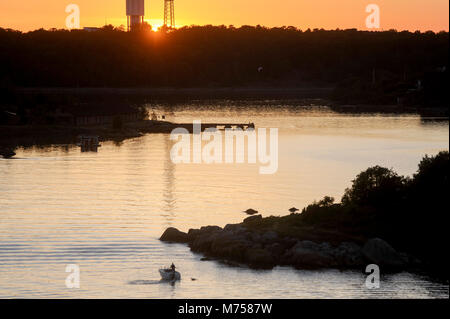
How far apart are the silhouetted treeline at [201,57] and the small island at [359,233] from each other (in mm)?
114105

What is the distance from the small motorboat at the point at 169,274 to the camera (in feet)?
102

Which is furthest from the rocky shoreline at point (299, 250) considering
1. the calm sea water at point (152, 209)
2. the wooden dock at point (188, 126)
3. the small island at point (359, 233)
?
the wooden dock at point (188, 126)

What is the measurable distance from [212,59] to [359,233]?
505ft

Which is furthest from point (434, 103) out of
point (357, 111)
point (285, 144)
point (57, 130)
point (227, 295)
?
point (227, 295)

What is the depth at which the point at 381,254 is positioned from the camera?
109ft

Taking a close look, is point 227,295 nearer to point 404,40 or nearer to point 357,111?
point 357,111

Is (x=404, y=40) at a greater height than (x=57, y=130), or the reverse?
(x=404, y=40)

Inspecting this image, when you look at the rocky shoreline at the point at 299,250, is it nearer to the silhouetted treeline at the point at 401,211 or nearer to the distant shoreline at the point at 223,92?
the silhouetted treeline at the point at 401,211

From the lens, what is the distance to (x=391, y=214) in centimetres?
3600

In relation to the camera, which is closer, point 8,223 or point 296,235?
point 296,235

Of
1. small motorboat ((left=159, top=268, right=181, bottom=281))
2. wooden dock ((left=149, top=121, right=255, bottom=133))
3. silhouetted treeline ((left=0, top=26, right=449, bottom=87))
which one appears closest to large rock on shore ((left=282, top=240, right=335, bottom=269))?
small motorboat ((left=159, top=268, right=181, bottom=281))

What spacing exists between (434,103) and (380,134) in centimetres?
3633

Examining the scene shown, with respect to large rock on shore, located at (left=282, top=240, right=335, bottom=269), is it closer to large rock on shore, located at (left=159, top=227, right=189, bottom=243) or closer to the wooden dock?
large rock on shore, located at (left=159, top=227, right=189, bottom=243)

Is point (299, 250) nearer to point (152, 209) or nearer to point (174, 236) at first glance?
point (174, 236)
